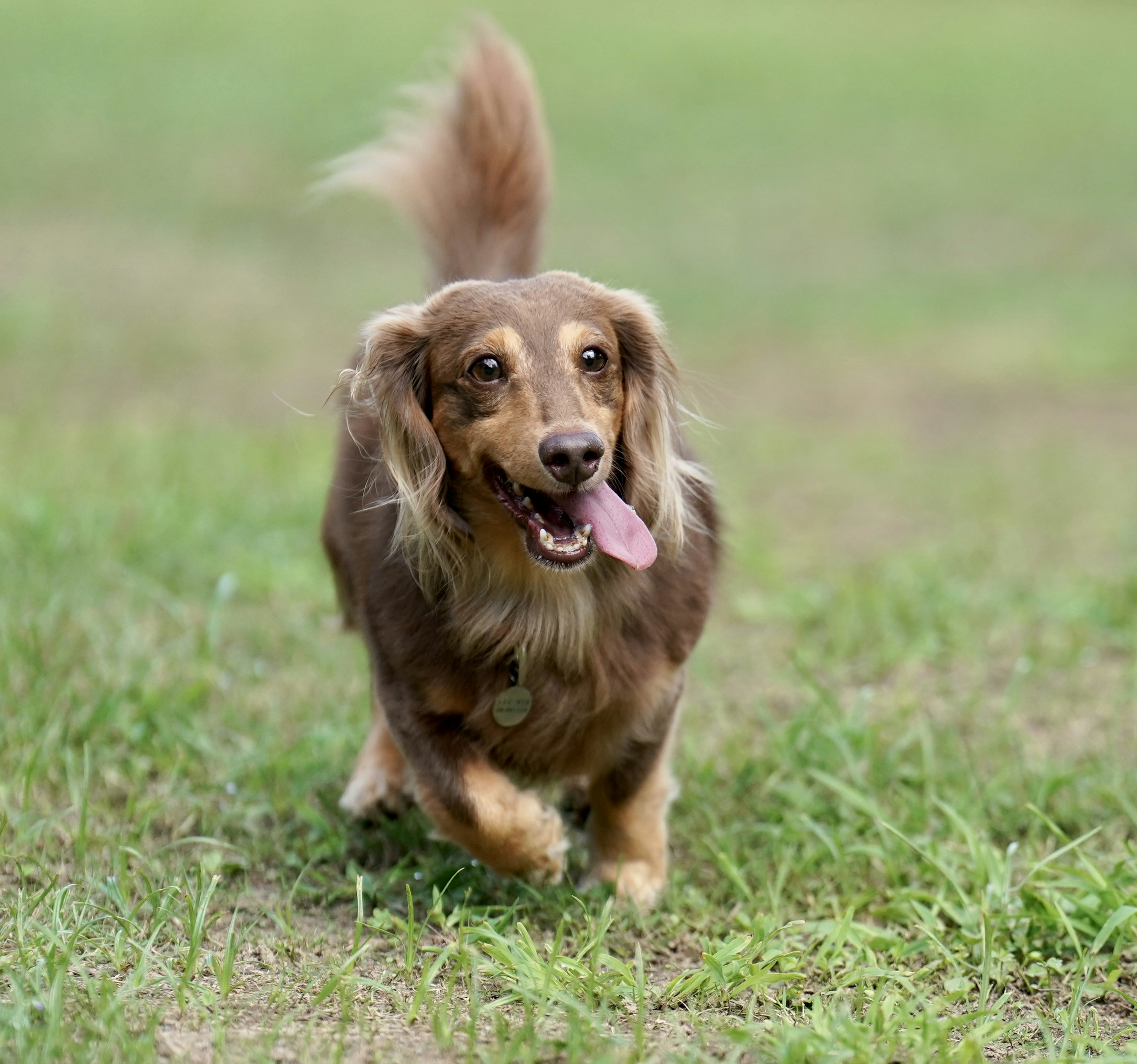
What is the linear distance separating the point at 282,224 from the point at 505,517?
11.9 m

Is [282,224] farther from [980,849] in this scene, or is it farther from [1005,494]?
[980,849]

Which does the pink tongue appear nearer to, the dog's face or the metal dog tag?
the dog's face

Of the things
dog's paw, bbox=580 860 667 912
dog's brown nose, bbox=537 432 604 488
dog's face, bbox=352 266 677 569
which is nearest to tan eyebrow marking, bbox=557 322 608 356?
dog's face, bbox=352 266 677 569

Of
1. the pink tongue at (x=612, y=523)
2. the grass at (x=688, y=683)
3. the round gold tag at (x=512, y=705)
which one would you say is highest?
the pink tongue at (x=612, y=523)

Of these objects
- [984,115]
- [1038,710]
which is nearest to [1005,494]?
[1038,710]

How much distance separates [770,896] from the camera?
3297 mm

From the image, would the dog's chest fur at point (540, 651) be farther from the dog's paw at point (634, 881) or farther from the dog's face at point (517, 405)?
the dog's paw at point (634, 881)

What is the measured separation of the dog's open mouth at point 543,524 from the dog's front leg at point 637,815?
691 mm

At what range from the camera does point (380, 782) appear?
3729mm

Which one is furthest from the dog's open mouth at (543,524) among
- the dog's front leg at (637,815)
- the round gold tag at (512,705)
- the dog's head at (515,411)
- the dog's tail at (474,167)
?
the dog's tail at (474,167)

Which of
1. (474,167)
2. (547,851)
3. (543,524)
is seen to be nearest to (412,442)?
(543,524)

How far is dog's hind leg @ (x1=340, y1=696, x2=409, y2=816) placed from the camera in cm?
371

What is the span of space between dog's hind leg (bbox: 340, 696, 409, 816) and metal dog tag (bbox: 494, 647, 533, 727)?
1.78ft

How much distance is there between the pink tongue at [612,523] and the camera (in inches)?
115
